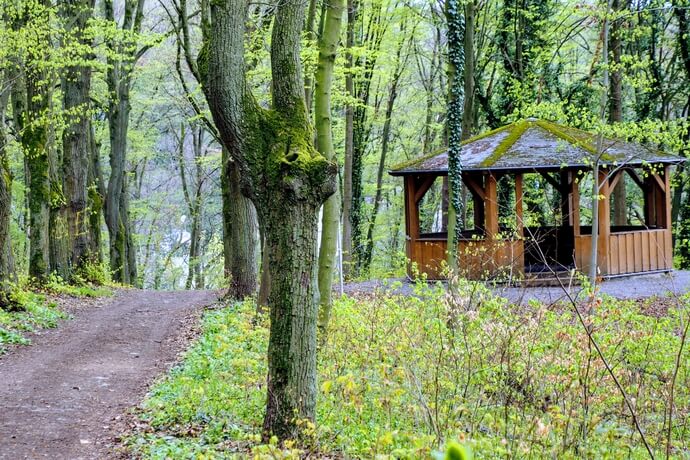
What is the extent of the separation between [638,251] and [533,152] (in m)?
4.26

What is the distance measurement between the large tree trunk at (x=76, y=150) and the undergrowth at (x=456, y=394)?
10041 millimetres

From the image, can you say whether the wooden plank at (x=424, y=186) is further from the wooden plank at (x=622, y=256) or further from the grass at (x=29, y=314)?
the grass at (x=29, y=314)

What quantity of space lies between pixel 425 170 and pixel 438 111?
10411 millimetres

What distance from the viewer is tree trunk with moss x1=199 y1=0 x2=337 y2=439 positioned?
18.1 feet

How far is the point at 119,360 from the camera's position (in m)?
9.34

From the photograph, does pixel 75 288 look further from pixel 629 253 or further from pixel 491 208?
pixel 629 253

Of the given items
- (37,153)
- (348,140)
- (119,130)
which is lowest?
(37,153)

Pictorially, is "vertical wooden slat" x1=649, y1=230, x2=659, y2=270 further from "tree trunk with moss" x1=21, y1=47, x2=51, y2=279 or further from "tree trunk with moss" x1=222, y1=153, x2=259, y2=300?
"tree trunk with moss" x1=21, y1=47, x2=51, y2=279

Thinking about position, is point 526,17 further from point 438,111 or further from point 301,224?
point 301,224

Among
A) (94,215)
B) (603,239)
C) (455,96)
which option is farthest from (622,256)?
(94,215)

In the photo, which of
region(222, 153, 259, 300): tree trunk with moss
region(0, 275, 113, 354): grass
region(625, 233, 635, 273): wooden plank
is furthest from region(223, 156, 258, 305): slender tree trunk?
region(625, 233, 635, 273): wooden plank

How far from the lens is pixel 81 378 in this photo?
8.23 m

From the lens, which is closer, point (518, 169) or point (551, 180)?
point (518, 169)

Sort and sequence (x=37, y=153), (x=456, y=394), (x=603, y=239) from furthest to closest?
(x=603, y=239)
(x=37, y=153)
(x=456, y=394)
